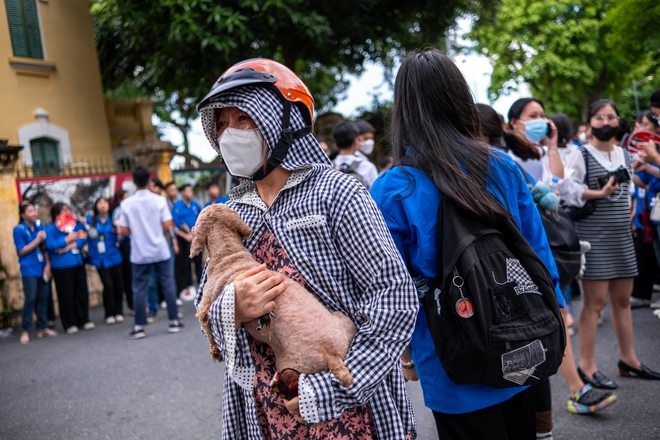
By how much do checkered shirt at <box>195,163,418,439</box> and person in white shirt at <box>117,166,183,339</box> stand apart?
5.73m

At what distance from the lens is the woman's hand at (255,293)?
1.47 m

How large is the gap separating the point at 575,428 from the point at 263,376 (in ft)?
9.27

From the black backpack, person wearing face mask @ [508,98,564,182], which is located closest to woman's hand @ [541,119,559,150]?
person wearing face mask @ [508,98,564,182]

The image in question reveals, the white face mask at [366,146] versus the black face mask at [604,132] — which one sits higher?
the white face mask at [366,146]

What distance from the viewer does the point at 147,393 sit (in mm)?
4965

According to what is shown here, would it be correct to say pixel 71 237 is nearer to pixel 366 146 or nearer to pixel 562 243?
pixel 366 146

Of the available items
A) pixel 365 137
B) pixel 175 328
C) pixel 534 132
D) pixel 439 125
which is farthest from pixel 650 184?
pixel 175 328

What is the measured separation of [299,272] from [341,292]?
14 cm

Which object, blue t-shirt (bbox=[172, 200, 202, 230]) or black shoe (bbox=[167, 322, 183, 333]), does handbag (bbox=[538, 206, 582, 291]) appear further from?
blue t-shirt (bbox=[172, 200, 202, 230])

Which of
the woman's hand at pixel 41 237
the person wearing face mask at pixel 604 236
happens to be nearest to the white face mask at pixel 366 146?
the person wearing face mask at pixel 604 236

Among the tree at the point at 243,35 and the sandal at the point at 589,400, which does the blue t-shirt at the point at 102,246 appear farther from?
the sandal at the point at 589,400

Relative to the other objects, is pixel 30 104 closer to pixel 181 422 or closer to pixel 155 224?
pixel 155 224

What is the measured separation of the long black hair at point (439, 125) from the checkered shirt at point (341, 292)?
422 millimetres

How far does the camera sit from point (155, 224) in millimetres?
7266
